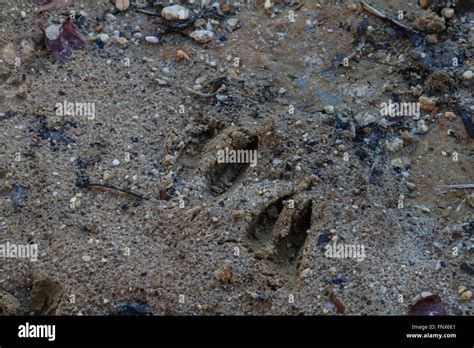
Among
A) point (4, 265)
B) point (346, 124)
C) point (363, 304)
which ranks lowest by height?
point (4, 265)

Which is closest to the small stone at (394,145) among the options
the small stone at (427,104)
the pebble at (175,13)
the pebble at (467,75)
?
the small stone at (427,104)

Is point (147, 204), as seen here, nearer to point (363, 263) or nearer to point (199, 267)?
point (199, 267)

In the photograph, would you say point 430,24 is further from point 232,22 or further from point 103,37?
point 103,37

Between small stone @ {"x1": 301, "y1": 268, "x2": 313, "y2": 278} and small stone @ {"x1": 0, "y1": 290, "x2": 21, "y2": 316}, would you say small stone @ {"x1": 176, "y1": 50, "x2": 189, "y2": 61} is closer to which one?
small stone @ {"x1": 301, "y1": 268, "x2": 313, "y2": 278}

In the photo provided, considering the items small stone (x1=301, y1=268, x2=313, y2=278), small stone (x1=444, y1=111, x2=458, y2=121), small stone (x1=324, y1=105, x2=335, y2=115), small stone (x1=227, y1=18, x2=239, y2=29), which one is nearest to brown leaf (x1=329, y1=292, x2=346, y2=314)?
small stone (x1=301, y1=268, x2=313, y2=278)

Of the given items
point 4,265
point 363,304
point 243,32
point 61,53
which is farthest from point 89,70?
point 363,304

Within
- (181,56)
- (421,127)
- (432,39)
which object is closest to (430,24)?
(432,39)
